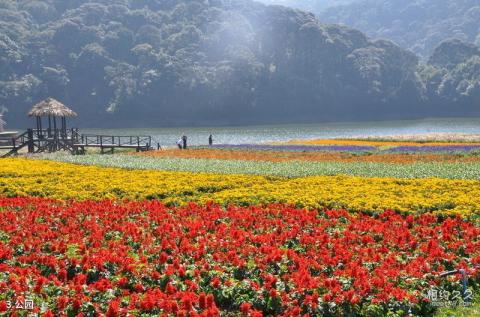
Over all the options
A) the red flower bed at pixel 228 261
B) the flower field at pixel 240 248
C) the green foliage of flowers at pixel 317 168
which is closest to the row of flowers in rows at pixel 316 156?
the green foliage of flowers at pixel 317 168

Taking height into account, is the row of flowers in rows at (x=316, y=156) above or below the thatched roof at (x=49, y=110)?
below

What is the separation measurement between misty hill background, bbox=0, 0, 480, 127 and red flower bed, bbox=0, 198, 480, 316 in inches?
5116

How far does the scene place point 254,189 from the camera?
1853 cm

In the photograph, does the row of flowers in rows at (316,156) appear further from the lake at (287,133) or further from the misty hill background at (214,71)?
the misty hill background at (214,71)

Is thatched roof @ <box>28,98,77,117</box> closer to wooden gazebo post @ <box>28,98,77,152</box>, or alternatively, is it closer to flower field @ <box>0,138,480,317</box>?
wooden gazebo post @ <box>28,98,77,152</box>

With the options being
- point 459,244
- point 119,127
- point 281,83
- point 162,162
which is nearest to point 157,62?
point 119,127

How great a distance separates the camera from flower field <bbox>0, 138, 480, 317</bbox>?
8.25 m

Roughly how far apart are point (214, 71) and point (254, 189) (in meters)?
133

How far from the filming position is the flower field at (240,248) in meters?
8.25

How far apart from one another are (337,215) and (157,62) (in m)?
144

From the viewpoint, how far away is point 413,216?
541 inches

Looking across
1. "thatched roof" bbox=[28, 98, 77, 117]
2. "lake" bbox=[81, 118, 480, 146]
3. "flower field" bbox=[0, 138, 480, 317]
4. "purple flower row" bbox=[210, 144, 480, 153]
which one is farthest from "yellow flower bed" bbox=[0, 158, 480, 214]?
"lake" bbox=[81, 118, 480, 146]

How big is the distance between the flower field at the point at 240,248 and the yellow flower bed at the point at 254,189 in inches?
2.5

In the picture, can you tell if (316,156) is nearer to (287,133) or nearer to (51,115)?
(51,115)
